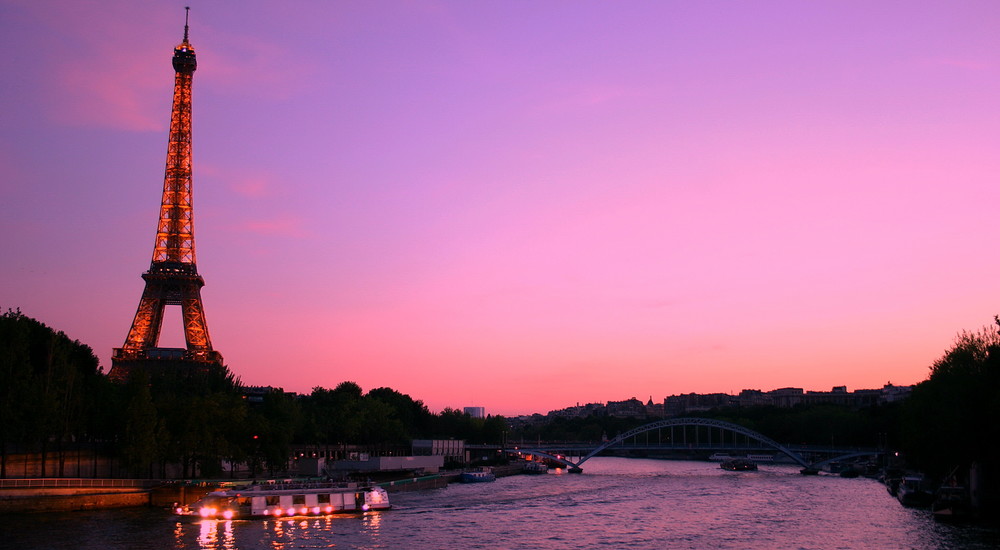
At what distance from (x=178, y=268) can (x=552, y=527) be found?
5596 cm

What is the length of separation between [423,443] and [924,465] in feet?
217

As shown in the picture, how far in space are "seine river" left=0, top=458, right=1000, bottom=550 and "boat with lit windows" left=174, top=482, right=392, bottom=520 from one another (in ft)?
3.65

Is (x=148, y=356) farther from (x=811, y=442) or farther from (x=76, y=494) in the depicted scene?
(x=811, y=442)

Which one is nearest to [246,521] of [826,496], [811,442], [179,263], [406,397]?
[826,496]

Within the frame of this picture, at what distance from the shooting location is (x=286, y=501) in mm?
49312

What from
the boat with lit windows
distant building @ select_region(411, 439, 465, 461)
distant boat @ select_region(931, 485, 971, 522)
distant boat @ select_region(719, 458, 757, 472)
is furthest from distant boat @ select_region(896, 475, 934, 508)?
distant building @ select_region(411, 439, 465, 461)

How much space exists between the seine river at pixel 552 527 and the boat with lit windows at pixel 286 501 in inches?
43.8

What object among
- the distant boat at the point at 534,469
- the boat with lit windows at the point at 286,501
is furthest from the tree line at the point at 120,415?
the distant boat at the point at 534,469

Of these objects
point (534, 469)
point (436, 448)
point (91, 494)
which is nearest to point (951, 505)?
point (91, 494)

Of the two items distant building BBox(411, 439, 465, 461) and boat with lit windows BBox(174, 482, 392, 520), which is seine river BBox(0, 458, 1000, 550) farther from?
distant building BBox(411, 439, 465, 461)

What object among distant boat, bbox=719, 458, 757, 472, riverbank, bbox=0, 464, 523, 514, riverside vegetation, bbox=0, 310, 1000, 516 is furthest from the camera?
distant boat, bbox=719, 458, 757, 472

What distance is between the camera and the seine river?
40.3 m

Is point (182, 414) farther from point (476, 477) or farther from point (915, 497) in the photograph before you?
point (915, 497)

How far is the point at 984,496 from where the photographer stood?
5116cm
